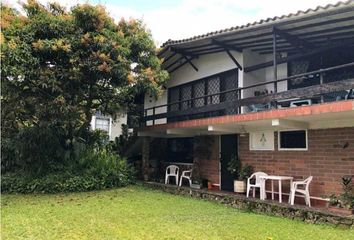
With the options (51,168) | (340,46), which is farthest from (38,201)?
(340,46)

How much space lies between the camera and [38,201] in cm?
959

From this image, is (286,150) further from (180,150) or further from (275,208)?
(180,150)

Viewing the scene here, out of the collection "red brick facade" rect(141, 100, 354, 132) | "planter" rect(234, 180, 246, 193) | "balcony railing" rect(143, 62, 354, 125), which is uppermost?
"balcony railing" rect(143, 62, 354, 125)

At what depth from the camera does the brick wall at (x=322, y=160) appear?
27.6 feet

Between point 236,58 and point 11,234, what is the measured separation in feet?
29.7

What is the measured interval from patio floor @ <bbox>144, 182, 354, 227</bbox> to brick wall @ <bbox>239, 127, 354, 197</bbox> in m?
1.04

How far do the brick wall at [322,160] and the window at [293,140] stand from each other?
0.50 feet

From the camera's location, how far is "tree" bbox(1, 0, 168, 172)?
9.89 meters

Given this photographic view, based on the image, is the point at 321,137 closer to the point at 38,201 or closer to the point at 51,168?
the point at 38,201

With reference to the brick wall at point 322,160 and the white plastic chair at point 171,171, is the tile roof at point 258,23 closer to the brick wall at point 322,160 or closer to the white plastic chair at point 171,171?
the brick wall at point 322,160

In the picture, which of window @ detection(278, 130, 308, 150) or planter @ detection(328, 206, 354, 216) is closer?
planter @ detection(328, 206, 354, 216)

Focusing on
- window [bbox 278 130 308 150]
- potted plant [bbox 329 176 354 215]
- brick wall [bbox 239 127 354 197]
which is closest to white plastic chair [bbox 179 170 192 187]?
brick wall [bbox 239 127 354 197]

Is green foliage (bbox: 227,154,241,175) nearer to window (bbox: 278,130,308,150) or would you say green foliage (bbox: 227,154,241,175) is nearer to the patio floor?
the patio floor

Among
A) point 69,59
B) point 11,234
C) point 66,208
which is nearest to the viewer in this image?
point 11,234
